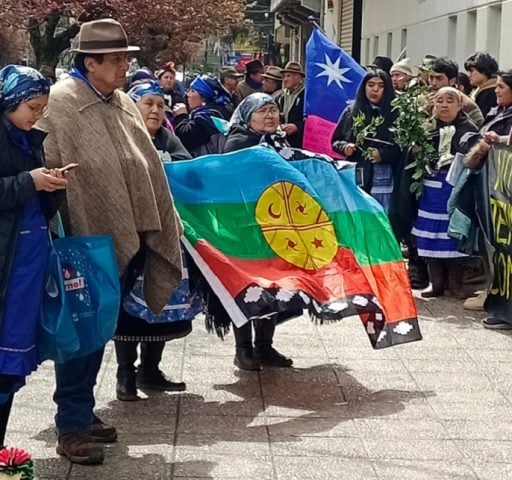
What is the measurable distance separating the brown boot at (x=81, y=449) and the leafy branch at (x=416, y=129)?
506 cm

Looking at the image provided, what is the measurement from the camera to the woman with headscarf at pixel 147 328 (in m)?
6.31

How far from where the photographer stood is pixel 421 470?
544 centimetres

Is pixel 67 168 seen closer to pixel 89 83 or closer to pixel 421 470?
pixel 89 83

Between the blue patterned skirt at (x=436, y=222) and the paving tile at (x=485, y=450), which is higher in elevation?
the blue patterned skirt at (x=436, y=222)

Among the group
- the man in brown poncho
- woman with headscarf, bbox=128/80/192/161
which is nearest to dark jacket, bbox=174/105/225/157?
woman with headscarf, bbox=128/80/192/161

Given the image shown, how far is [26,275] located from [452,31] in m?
14.7

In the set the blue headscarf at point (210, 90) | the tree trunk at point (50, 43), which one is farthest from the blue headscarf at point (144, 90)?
the tree trunk at point (50, 43)

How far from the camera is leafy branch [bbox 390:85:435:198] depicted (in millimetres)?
9703

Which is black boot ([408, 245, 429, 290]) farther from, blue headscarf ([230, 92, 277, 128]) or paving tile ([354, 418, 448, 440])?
paving tile ([354, 418, 448, 440])

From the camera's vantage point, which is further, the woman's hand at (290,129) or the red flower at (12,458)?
the woman's hand at (290,129)

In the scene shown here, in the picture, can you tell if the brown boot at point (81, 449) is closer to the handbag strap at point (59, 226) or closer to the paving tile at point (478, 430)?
the handbag strap at point (59, 226)

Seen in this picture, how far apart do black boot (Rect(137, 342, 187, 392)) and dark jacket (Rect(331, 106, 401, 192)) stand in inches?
155

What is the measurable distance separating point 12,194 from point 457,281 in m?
5.82

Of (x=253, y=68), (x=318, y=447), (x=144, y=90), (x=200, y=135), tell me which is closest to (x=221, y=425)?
(x=318, y=447)
